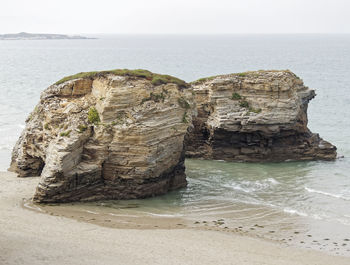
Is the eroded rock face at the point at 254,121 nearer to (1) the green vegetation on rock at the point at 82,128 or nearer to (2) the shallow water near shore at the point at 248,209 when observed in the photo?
(2) the shallow water near shore at the point at 248,209

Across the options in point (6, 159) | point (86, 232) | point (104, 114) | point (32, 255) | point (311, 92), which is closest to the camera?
point (32, 255)

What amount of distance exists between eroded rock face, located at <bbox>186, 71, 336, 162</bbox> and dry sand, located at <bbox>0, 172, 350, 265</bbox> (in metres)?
15.6

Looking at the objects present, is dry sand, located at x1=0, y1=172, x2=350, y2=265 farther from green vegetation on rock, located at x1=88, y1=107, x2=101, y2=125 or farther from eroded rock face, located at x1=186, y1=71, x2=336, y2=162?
eroded rock face, located at x1=186, y1=71, x2=336, y2=162

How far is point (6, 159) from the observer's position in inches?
1483

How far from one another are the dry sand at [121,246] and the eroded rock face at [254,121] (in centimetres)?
1560

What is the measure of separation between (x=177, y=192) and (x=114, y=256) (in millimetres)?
11192

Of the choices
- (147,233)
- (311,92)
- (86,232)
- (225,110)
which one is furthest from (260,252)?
(311,92)

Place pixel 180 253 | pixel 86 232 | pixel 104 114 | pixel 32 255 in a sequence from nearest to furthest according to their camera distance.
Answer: pixel 32 255 < pixel 180 253 < pixel 86 232 < pixel 104 114

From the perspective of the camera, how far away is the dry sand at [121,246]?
65.0 feet

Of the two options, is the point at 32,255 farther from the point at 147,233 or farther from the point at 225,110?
the point at 225,110

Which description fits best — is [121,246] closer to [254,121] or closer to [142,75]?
[142,75]

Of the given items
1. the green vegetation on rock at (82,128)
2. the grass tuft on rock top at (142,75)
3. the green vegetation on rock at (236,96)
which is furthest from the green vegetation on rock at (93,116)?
the green vegetation on rock at (236,96)

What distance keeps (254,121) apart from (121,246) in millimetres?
19407

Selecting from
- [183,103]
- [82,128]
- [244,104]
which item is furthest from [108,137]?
[244,104]
